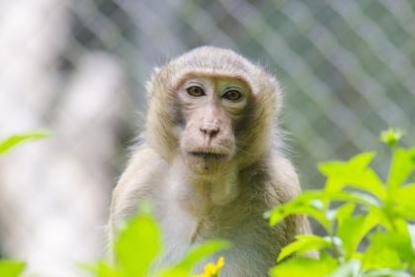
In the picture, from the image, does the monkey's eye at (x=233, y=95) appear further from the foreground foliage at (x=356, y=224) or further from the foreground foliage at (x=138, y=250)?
the foreground foliage at (x=138, y=250)

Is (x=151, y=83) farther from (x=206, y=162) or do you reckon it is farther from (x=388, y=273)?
(x=388, y=273)

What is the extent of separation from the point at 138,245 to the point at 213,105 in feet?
6.61

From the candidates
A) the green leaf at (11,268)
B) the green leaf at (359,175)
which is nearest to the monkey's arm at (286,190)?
the green leaf at (359,175)

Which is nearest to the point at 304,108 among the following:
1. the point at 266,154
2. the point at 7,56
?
the point at 7,56

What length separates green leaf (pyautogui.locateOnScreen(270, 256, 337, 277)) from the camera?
2.84 feet

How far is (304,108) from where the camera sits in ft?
19.8

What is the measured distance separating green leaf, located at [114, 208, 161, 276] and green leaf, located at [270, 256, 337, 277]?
11 centimetres

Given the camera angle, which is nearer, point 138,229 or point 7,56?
point 138,229

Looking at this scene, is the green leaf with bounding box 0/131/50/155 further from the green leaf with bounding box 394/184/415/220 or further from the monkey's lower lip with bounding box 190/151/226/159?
the monkey's lower lip with bounding box 190/151/226/159

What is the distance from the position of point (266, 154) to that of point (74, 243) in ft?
9.34

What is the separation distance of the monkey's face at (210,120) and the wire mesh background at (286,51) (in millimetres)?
2684

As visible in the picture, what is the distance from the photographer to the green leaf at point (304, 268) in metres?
0.87

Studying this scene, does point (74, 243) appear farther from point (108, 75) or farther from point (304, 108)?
point (304, 108)

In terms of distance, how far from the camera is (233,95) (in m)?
2.92
